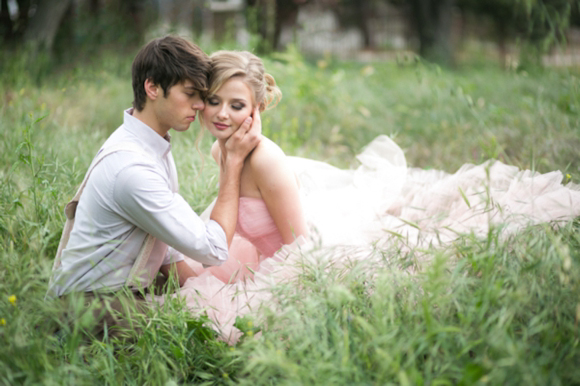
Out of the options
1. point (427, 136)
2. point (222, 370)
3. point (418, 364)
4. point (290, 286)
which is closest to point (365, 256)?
point (290, 286)

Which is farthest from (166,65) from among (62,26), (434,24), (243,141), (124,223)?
(434,24)

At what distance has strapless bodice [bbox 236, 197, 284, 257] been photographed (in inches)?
104

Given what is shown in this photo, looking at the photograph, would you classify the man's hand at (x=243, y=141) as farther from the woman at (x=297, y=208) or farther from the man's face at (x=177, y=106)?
the man's face at (x=177, y=106)

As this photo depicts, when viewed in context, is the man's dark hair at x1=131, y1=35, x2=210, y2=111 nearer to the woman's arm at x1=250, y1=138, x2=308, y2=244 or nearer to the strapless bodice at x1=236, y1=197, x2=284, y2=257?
the woman's arm at x1=250, y1=138, x2=308, y2=244

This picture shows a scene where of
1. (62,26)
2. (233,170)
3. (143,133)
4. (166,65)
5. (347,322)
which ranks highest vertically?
(166,65)

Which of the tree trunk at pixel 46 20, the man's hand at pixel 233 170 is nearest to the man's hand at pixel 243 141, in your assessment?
the man's hand at pixel 233 170

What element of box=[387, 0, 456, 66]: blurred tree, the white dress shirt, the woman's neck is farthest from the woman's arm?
box=[387, 0, 456, 66]: blurred tree

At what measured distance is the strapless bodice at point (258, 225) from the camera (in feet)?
8.63

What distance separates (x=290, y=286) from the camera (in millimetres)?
2057

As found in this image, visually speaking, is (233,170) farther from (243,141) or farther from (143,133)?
(143,133)

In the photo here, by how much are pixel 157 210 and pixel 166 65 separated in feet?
2.39

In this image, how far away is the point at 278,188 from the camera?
251 cm

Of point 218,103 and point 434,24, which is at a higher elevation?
point 218,103

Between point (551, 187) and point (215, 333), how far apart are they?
2.06m
